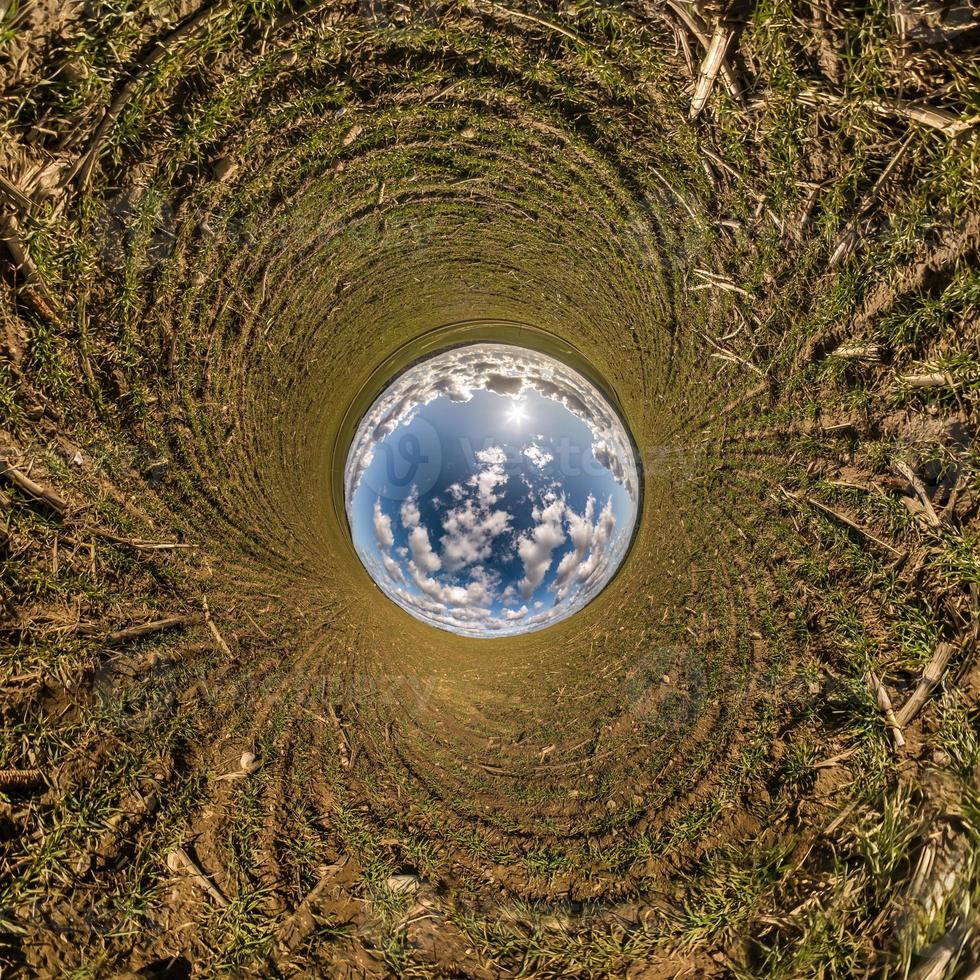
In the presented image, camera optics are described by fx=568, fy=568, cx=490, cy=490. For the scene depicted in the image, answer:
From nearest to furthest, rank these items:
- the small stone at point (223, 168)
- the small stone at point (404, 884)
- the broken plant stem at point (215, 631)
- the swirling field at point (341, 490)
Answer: the swirling field at point (341, 490), the small stone at point (223, 168), the small stone at point (404, 884), the broken plant stem at point (215, 631)

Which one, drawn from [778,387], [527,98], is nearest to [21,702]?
[527,98]

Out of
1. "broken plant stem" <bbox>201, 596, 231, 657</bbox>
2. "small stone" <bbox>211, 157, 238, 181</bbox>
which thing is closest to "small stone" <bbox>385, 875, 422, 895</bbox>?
"broken plant stem" <bbox>201, 596, 231, 657</bbox>

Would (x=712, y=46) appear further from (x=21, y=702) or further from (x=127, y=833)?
(x=127, y=833)

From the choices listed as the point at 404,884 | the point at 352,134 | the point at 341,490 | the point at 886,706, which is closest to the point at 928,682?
the point at 886,706

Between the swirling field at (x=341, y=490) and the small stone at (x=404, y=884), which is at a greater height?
the swirling field at (x=341, y=490)

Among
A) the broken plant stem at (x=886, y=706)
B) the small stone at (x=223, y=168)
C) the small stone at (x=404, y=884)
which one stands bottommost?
the small stone at (x=404, y=884)

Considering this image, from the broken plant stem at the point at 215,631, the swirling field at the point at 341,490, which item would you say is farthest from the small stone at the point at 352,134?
the broken plant stem at the point at 215,631

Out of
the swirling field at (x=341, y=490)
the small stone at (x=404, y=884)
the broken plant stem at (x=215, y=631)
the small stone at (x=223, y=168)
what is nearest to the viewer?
the swirling field at (x=341, y=490)

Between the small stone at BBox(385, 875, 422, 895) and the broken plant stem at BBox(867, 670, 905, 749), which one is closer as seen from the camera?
the broken plant stem at BBox(867, 670, 905, 749)

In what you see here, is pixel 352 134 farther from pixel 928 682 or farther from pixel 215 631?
pixel 928 682

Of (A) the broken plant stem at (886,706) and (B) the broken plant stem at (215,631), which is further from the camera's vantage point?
(B) the broken plant stem at (215,631)

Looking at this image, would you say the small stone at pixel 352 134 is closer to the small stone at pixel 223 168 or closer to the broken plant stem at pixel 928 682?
the small stone at pixel 223 168

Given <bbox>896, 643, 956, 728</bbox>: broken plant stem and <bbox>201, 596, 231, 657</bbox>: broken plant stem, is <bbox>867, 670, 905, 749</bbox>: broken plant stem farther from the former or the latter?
<bbox>201, 596, 231, 657</bbox>: broken plant stem
